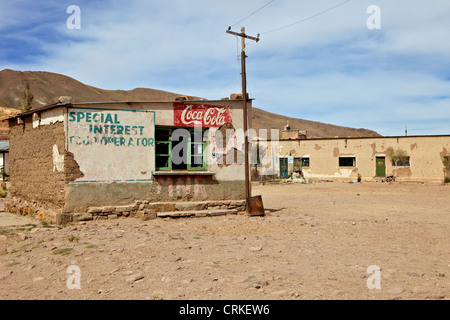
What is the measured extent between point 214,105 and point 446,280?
838cm

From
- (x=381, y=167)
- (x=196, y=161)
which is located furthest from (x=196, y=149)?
(x=381, y=167)

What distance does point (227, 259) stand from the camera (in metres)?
6.60

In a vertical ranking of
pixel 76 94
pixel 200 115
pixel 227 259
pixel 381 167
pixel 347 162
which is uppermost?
pixel 76 94

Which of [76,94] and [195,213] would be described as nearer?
[195,213]

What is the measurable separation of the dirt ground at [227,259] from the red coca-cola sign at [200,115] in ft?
9.98

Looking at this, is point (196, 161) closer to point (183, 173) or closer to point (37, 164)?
point (183, 173)

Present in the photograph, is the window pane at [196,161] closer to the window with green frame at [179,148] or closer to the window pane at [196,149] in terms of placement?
the window with green frame at [179,148]

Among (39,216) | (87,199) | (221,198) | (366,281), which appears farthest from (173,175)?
(366,281)

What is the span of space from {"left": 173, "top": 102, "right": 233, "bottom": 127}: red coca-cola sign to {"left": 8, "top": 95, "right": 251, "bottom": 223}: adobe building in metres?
0.03

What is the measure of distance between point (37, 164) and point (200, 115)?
5070 mm

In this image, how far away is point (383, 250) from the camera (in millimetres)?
7387

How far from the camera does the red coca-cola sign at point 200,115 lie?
11.9 metres

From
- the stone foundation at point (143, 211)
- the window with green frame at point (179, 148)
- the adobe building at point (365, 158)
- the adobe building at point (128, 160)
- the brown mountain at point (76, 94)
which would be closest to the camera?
the stone foundation at point (143, 211)

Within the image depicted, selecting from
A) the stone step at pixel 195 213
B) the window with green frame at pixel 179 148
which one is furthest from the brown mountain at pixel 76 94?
the stone step at pixel 195 213
